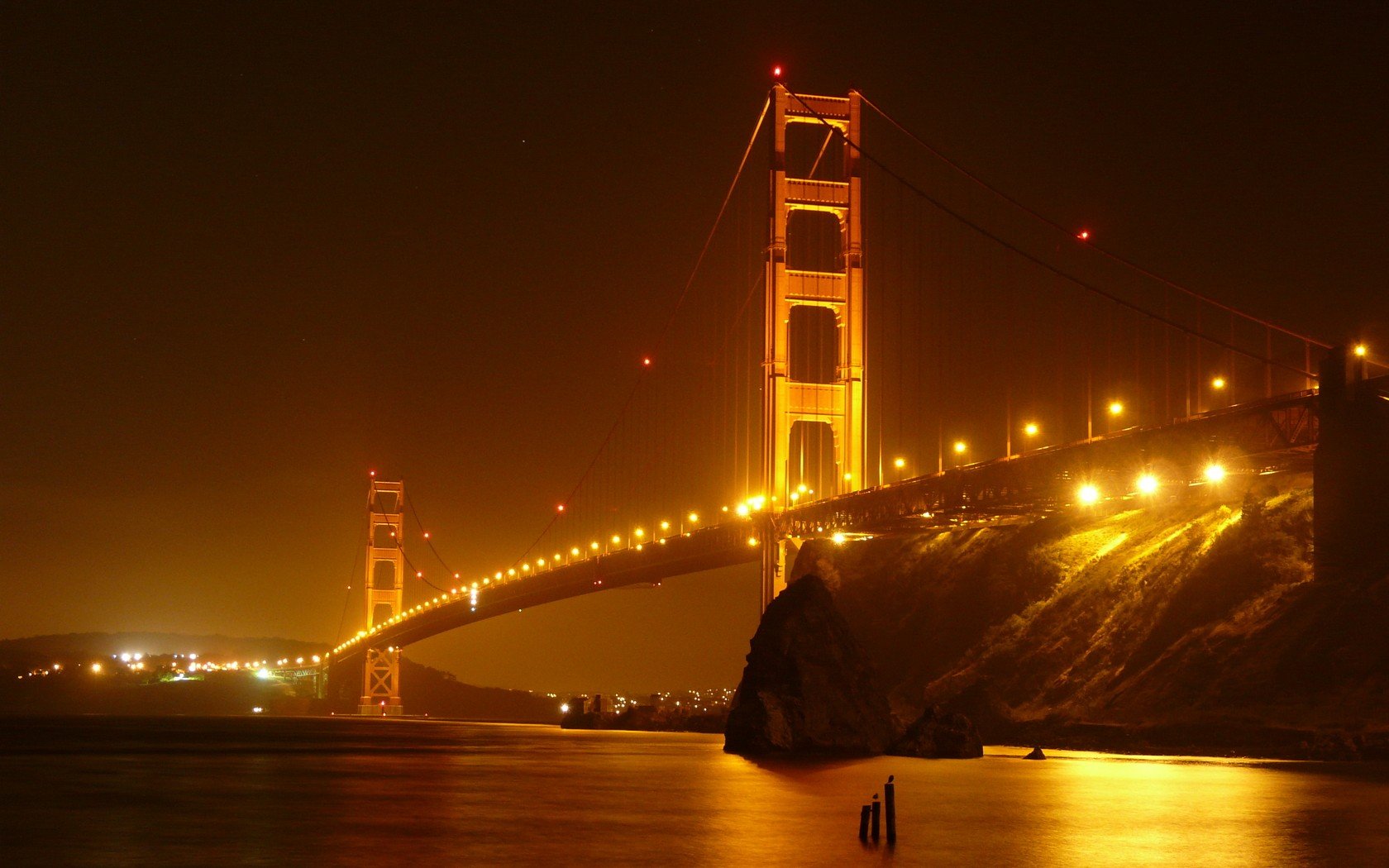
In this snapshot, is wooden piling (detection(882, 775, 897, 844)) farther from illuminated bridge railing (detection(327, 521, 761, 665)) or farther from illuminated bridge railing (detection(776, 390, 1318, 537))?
illuminated bridge railing (detection(327, 521, 761, 665))

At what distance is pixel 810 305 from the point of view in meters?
61.8

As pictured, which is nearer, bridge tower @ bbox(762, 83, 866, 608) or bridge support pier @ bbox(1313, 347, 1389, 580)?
bridge support pier @ bbox(1313, 347, 1389, 580)

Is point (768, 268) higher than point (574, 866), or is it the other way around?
point (768, 268)

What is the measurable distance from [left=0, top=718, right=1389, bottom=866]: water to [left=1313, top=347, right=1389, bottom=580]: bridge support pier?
7.34m

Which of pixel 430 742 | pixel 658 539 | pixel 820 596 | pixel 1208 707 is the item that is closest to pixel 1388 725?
pixel 1208 707

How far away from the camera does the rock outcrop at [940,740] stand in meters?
38.0

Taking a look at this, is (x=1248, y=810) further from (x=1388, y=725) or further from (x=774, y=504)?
(x=774, y=504)

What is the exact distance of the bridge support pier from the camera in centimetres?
3681

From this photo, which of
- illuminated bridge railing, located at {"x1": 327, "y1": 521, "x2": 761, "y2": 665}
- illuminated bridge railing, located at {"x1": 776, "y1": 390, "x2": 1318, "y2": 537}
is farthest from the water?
illuminated bridge railing, located at {"x1": 327, "y1": 521, "x2": 761, "y2": 665}

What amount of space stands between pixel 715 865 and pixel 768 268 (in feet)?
153

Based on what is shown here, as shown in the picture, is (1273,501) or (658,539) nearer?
(1273,501)

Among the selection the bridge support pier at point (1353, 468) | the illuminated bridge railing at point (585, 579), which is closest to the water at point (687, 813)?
the bridge support pier at point (1353, 468)

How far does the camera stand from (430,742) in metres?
54.5

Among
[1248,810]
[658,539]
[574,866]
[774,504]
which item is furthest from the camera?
[658,539]
